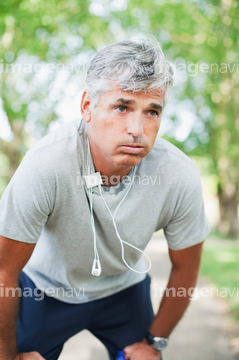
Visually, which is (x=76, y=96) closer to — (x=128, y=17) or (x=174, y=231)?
(x=128, y=17)

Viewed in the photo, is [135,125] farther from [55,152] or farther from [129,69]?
[55,152]

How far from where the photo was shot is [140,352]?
231 cm

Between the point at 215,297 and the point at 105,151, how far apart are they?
13.2 ft

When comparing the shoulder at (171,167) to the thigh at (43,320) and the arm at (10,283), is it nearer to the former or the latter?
the arm at (10,283)

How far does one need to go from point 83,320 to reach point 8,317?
53 cm

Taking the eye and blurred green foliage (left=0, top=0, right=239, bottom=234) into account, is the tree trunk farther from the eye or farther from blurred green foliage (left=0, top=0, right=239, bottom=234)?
the eye

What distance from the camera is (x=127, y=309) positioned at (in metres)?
2.38

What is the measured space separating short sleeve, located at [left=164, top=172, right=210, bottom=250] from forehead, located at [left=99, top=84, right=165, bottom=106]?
1.63 ft

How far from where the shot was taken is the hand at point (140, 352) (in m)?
2.30

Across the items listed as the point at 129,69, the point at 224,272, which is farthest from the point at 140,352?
the point at 224,272

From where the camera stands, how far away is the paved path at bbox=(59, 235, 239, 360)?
134 inches

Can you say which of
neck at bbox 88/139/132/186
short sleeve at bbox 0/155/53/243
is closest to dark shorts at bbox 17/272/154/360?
short sleeve at bbox 0/155/53/243

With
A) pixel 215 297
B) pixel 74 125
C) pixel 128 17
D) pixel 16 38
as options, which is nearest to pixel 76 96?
pixel 128 17

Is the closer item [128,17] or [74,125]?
[74,125]
